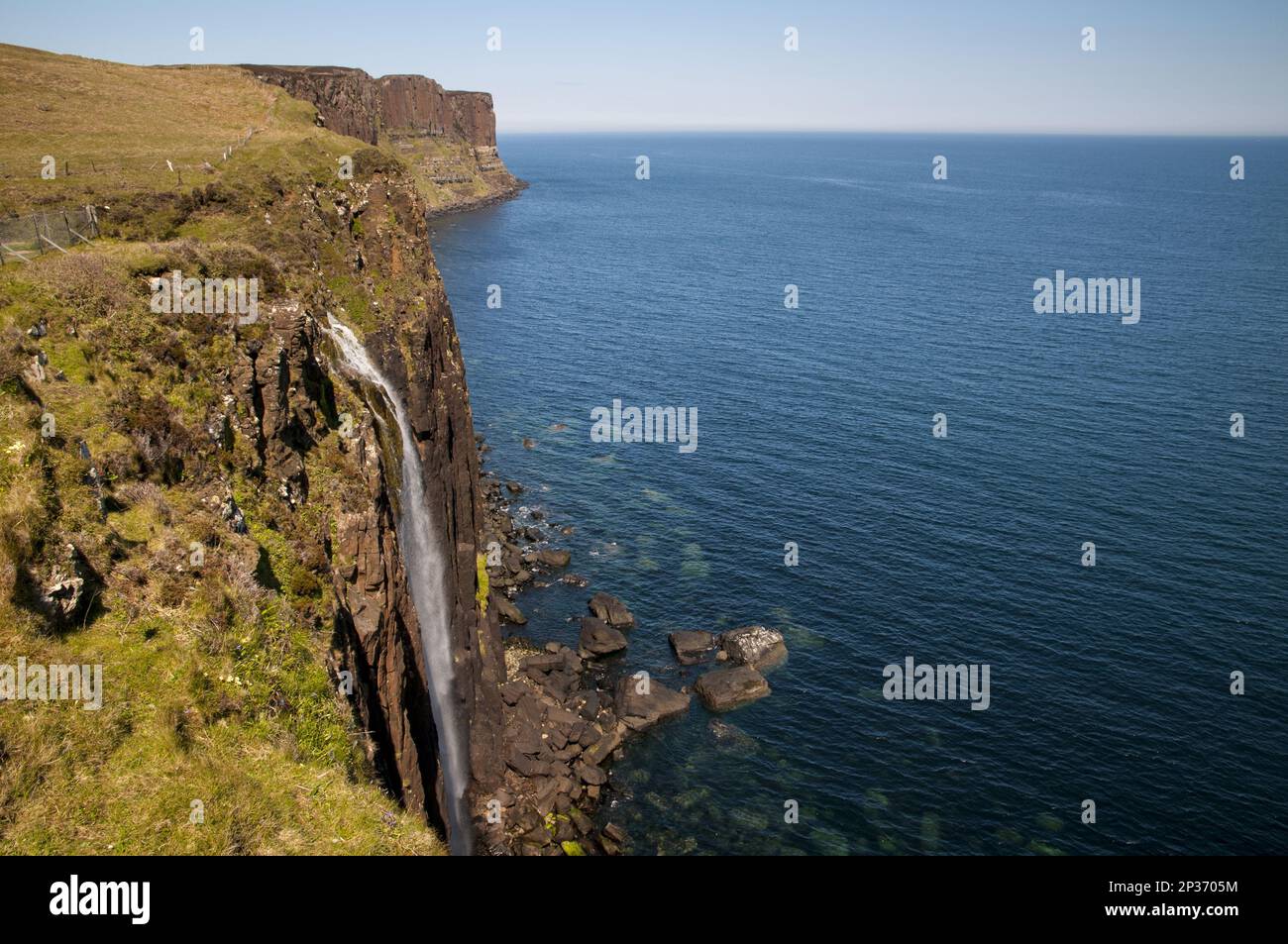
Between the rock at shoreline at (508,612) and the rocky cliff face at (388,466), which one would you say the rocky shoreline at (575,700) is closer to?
the rock at shoreline at (508,612)

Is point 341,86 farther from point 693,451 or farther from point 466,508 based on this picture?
point 466,508

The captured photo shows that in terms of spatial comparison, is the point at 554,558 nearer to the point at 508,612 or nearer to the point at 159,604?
the point at 508,612

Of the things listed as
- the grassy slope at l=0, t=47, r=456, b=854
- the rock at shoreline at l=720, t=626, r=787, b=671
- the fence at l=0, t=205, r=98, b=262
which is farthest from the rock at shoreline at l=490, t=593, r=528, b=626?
the fence at l=0, t=205, r=98, b=262

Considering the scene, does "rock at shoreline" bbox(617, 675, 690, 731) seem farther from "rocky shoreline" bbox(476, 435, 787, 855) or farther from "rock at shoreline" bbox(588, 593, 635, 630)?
"rock at shoreline" bbox(588, 593, 635, 630)

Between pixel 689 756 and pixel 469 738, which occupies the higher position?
pixel 469 738

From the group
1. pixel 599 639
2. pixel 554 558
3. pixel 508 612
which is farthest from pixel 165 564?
pixel 554 558

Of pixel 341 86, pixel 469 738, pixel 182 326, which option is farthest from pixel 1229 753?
pixel 341 86
